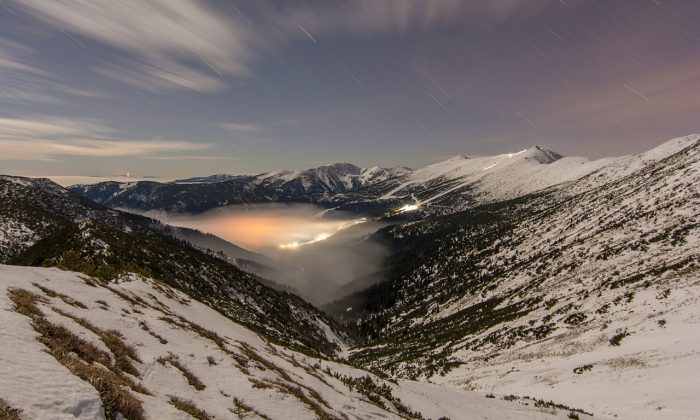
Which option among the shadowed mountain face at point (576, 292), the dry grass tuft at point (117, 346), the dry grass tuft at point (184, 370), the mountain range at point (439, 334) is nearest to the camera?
the dry grass tuft at point (117, 346)

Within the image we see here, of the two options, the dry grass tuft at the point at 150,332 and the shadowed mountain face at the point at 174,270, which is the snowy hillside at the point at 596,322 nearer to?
the shadowed mountain face at the point at 174,270

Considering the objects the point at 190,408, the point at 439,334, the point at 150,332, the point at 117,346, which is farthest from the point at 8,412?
→ the point at 439,334

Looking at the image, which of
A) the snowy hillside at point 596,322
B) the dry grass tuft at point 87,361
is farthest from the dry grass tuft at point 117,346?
the snowy hillside at point 596,322

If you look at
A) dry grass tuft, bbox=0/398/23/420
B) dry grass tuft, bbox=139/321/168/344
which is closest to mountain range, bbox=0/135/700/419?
dry grass tuft, bbox=139/321/168/344

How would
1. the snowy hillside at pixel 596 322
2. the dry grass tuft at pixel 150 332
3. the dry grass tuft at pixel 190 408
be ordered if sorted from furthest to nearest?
the snowy hillside at pixel 596 322
the dry grass tuft at pixel 150 332
the dry grass tuft at pixel 190 408

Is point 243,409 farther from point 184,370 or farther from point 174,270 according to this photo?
point 174,270

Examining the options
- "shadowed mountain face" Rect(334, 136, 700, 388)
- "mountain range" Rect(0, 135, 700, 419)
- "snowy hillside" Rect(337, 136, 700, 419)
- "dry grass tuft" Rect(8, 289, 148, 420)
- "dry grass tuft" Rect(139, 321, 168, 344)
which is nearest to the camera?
"dry grass tuft" Rect(8, 289, 148, 420)

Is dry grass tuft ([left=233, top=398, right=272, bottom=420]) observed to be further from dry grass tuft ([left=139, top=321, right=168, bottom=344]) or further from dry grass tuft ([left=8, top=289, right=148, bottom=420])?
dry grass tuft ([left=139, top=321, right=168, bottom=344])
